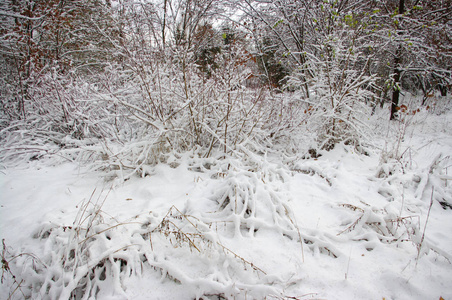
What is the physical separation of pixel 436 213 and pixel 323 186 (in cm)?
98

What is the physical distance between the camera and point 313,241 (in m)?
1.55

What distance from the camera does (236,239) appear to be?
5.10 feet

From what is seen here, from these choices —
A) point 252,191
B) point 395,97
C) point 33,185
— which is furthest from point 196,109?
point 395,97

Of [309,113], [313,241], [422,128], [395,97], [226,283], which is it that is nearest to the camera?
[226,283]

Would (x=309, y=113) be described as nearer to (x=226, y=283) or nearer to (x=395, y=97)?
(x=226, y=283)

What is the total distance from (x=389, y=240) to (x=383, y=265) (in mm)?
326

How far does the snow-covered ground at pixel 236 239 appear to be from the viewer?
1212 millimetres

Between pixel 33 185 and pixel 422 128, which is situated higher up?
pixel 422 128

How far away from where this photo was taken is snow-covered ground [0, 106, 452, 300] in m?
1.21

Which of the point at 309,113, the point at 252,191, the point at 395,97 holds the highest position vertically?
the point at 395,97

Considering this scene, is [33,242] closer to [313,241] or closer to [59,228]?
[59,228]

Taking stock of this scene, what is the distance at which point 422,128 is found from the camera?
18.6 feet

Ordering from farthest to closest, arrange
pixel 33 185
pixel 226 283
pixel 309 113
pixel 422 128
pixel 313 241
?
pixel 422 128, pixel 309 113, pixel 33 185, pixel 313 241, pixel 226 283

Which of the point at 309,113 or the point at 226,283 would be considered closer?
the point at 226,283
